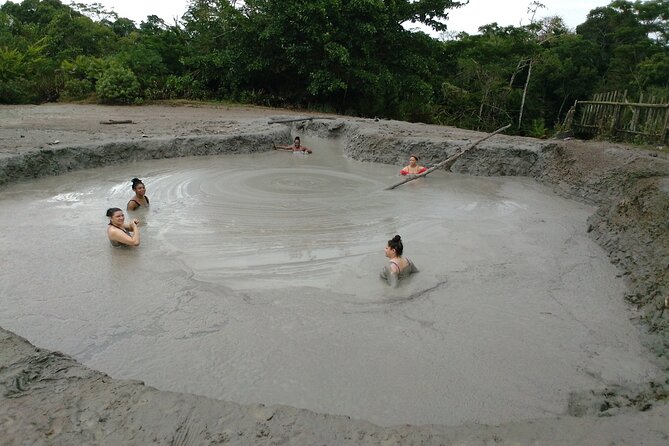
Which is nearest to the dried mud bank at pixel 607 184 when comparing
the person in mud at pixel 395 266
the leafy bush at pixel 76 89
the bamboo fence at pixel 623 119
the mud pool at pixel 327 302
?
the mud pool at pixel 327 302

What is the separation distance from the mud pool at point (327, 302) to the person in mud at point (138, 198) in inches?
6.6

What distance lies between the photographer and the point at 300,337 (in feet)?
13.7

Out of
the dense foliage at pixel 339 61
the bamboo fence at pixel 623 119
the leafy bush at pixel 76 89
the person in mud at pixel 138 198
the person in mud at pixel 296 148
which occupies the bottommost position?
the person in mud at pixel 138 198

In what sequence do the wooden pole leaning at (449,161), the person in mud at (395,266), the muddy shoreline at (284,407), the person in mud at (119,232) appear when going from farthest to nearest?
the wooden pole leaning at (449,161) → the person in mud at (119,232) → the person in mud at (395,266) → the muddy shoreline at (284,407)

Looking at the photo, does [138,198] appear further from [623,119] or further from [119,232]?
[623,119]

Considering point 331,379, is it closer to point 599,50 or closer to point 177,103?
point 177,103

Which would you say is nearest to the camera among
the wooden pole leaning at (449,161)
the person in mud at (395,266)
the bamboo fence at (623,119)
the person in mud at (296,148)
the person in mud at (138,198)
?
the person in mud at (395,266)

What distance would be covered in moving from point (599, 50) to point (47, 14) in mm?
28105

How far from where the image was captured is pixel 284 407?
2.86 meters

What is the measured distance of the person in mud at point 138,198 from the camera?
741 cm

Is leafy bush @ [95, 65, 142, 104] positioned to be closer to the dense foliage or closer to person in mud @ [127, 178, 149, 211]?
the dense foliage

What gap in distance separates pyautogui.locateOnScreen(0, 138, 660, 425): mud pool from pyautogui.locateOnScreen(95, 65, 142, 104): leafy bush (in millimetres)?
9273

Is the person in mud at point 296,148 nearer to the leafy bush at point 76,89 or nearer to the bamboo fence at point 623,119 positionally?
the bamboo fence at point 623,119

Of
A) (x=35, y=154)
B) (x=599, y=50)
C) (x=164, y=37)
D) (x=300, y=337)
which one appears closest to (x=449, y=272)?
(x=300, y=337)
